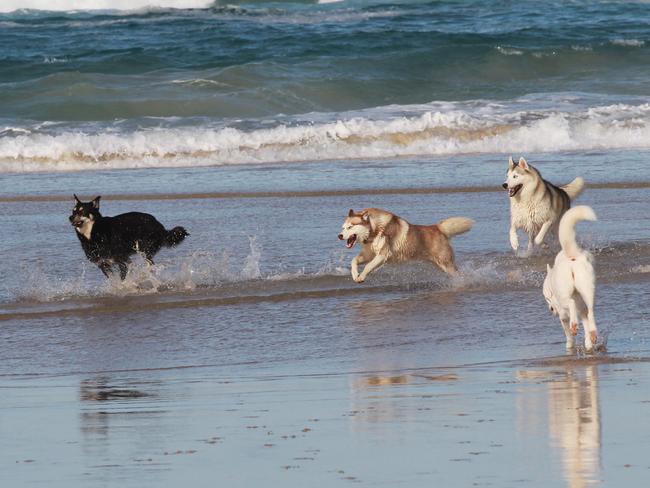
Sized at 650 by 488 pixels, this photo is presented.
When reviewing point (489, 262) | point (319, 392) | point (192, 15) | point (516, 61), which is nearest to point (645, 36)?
point (516, 61)

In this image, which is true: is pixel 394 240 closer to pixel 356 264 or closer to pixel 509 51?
pixel 356 264

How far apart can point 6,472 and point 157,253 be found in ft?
21.5

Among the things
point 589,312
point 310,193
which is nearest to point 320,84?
point 310,193

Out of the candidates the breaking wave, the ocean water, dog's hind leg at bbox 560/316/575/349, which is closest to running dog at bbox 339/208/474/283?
the ocean water

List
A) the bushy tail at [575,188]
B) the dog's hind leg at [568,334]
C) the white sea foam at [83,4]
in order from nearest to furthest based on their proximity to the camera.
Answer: the dog's hind leg at [568,334] < the bushy tail at [575,188] < the white sea foam at [83,4]

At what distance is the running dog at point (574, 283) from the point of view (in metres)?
7.07

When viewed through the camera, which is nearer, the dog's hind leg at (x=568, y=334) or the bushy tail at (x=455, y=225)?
the dog's hind leg at (x=568, y=334)

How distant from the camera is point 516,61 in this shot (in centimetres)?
2764

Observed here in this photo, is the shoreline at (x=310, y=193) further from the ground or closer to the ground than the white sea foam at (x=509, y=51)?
closer to the ground

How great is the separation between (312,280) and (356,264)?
0.35 meters

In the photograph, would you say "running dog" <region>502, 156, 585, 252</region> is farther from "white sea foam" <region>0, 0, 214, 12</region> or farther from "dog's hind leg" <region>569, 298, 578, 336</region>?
"white sea foam" <region>0, 0, 214, 12</region>

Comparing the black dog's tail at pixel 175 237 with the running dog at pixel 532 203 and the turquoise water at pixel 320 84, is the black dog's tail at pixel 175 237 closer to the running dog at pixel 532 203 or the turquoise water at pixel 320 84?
the running dog at pixel 532 203

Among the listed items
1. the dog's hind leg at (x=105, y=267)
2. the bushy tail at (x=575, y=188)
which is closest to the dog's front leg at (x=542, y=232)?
the bushy tail at (x=575, y=188)

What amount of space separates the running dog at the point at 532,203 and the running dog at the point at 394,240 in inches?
45.0
